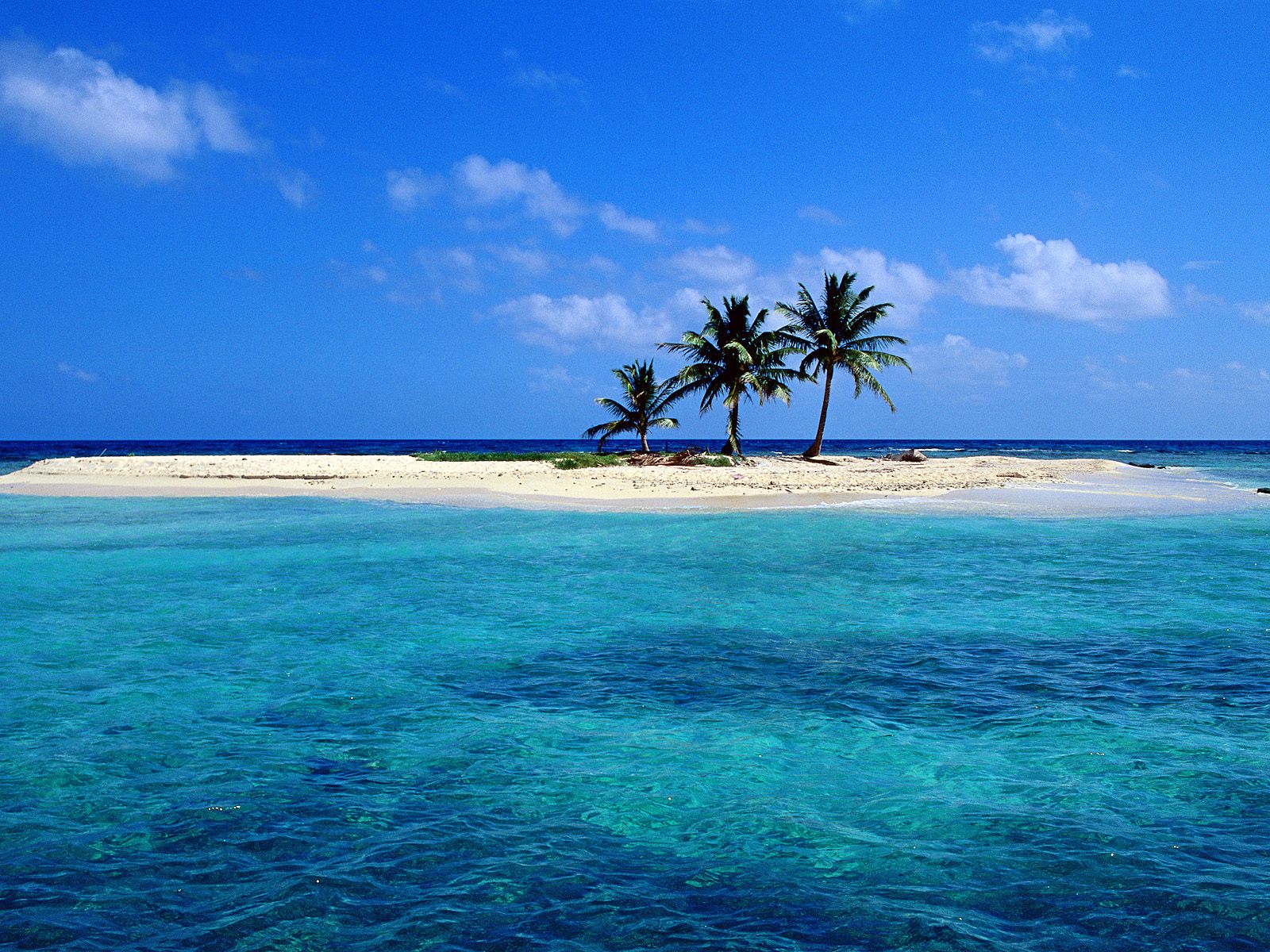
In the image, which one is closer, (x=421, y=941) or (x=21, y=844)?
(x=421, y=941)

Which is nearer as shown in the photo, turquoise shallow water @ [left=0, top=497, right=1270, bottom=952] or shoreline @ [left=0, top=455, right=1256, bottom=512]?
turquoise shallow water @ [left=0, top=497, right=1270, bottom=952]

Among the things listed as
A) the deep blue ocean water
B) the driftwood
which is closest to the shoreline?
the driftwood

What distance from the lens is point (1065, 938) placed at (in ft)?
12.7

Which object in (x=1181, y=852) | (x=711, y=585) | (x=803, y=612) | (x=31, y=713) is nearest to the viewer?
(x=1181, y=852)

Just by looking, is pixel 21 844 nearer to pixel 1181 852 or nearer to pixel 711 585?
pixel 1181 852

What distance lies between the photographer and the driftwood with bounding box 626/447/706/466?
1458 inches

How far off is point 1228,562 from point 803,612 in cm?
909

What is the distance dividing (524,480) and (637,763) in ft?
88.3

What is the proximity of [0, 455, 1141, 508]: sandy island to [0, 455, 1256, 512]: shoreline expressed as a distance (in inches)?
3.1

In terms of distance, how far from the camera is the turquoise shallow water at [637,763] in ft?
13.4

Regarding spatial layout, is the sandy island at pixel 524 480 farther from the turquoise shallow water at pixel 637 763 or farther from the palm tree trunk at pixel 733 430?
the turquoise shallow water at pixel 637 763

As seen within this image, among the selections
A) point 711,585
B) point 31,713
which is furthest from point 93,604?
point 711,585

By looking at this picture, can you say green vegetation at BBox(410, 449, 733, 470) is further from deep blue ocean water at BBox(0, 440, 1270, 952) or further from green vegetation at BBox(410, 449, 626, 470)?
deep blue ocean water at BBox(0, 440, 1270, 952)

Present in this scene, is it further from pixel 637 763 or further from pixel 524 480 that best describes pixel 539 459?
pixel 637 763
